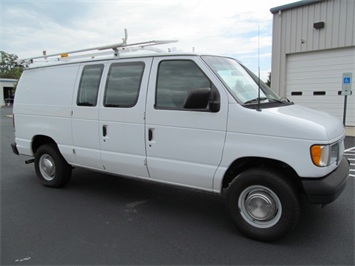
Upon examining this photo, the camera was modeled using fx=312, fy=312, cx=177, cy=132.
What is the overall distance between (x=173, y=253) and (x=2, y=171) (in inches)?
203

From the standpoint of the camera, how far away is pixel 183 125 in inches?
151

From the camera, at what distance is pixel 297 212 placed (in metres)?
3.30

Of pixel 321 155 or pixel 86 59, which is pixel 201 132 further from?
pixel 86 59

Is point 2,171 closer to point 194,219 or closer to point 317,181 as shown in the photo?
point 194,219

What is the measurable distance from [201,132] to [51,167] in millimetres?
3159

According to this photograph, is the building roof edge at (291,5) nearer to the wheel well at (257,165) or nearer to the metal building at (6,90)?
the wheel well at (257,165)

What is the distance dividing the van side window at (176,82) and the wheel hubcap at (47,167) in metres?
2.60

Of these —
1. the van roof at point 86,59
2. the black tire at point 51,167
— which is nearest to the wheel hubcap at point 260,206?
the van roof at point 86,59

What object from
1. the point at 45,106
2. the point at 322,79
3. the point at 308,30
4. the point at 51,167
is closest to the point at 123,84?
the point at 45,106

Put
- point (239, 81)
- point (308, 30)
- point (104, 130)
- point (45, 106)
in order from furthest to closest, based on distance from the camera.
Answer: point (308, 30) → point (45, 106) → point (104, 130) → point (239, 81)

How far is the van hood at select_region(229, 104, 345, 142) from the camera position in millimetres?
3146

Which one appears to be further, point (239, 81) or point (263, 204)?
point (239, 81)

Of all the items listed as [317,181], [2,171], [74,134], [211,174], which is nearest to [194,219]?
[211,174]

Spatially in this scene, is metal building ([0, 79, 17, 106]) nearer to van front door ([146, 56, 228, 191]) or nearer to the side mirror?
van front door ([146, 56, 228, 191])
